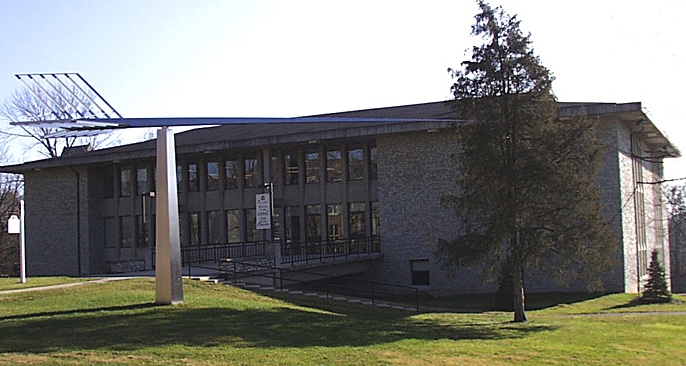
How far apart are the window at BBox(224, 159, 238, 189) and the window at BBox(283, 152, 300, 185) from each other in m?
3.12

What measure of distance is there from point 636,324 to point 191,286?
1314 centimetres

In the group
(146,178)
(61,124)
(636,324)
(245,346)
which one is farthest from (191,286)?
(146,178)

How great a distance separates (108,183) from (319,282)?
1993 centimetres

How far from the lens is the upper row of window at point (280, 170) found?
3931 centimetres

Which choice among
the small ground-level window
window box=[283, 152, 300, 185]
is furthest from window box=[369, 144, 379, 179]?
the small ground-level window

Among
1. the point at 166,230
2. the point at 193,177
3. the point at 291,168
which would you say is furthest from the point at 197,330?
the point at 193,177

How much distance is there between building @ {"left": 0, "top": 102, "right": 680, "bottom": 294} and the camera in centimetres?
3453

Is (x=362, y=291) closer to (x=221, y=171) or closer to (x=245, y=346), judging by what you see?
(x=221, y=171)

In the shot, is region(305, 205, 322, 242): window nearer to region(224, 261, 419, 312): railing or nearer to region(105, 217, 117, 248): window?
region(224, 261, 419, 312): railing

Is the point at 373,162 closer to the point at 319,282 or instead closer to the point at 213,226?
the point at 319,282

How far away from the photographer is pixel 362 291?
34219mm

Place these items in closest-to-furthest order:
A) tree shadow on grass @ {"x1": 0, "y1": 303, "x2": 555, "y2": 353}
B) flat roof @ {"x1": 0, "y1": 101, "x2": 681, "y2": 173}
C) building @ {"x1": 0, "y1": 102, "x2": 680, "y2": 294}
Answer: tree shadow on grass @ {"x1": 0, "y1": 303, "x2": 555, "y2": 353} < flat roof @ {"x1": 0, "y1": 101, "x2": 681, "y2": 173} < building @ {"x1": 0, "y1": 102, "x2": 680, "y2": 294}

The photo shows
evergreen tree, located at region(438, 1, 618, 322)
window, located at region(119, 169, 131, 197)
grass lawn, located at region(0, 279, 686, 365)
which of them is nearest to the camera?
grass lawn, located at region(0, 279, 686, 365)

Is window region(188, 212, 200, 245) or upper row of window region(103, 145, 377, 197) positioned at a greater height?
upper row of window region(103, 145, 377, 197)
